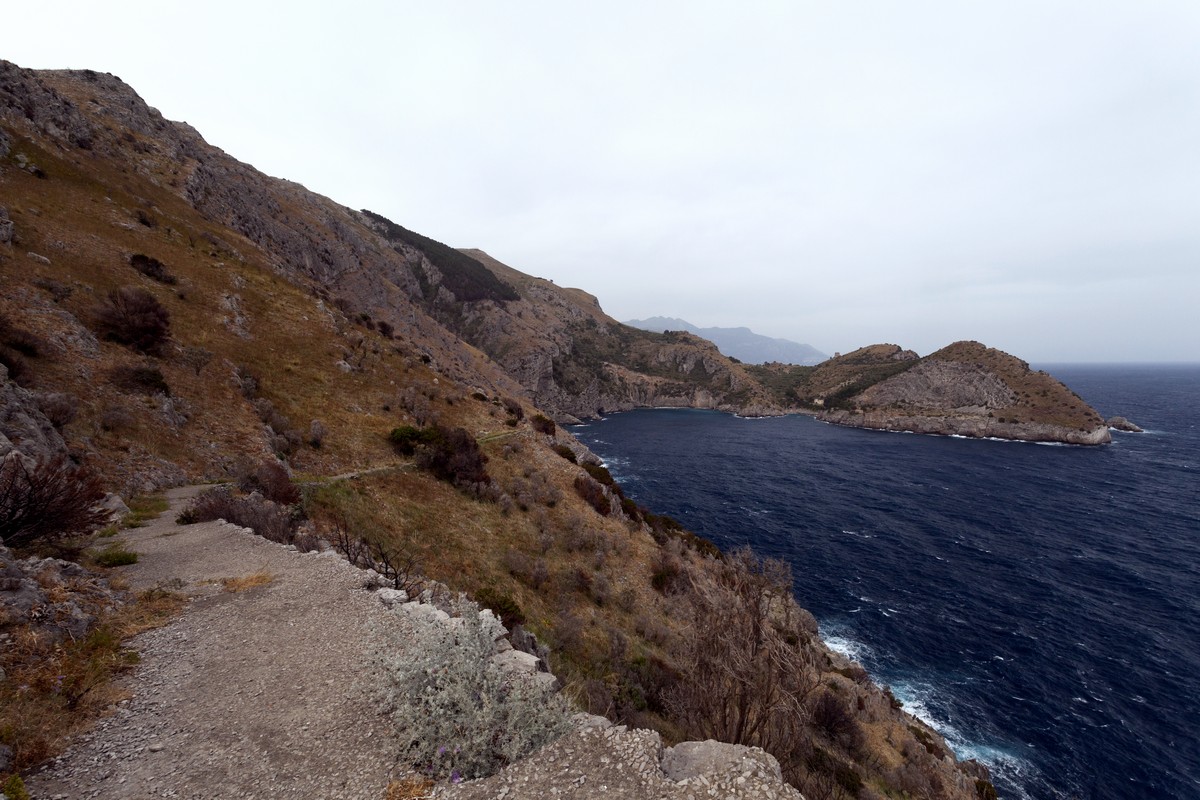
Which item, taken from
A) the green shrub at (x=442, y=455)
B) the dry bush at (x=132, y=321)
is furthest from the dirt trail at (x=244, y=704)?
the dry bush at (x=132, y=321)

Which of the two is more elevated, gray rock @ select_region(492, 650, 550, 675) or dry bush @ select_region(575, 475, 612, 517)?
gray rock @ select_region(492, 650, 550, 675)

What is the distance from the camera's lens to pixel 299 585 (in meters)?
11.4

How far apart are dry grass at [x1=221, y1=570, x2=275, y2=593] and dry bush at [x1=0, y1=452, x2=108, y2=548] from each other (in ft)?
10.5

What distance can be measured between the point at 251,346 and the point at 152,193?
95.0ft

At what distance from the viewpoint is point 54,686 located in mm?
6781

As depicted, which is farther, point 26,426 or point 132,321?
point 132,321

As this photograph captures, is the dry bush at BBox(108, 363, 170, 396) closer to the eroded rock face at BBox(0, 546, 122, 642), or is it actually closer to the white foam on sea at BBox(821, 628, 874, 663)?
the eroded rock face at BBox(0, 546, 122, 642)

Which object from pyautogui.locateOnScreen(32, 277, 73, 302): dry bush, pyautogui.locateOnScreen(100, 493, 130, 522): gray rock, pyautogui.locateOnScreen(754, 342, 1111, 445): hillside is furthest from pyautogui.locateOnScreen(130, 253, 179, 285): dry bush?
pyautogui.locateOnScreen(754, 342, 1111, 445): hillside

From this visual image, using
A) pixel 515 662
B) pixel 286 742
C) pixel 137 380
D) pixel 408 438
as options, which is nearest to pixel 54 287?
pixel 137 380

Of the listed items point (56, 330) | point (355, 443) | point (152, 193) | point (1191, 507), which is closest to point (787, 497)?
point (1191, 507)

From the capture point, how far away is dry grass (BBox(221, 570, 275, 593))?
1096cm

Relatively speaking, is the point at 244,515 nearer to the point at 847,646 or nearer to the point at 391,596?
the point at 391,596

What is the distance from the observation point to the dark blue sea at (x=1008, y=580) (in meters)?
28.1

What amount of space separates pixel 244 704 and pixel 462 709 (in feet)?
12.2
